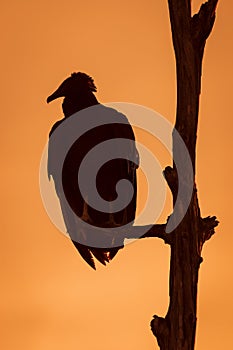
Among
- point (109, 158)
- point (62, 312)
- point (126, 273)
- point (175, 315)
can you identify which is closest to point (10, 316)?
point (62, 312)

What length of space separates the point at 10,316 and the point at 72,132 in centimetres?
75

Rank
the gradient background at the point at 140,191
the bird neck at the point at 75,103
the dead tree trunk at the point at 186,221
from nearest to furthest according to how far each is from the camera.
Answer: the dead tree trunk at the point at 186,221, the bird neck at the point at 75,103, the gradient background at the point at 140,191

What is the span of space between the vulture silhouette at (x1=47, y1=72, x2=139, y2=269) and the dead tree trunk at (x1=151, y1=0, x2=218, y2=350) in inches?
2.7

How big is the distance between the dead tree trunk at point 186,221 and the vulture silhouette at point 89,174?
→ 7 cm

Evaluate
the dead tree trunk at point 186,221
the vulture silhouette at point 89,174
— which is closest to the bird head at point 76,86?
the vulture silhouette at point 89,174

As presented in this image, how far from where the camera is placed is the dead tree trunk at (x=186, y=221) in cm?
67

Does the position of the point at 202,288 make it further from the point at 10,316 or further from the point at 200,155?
the point at 10,316

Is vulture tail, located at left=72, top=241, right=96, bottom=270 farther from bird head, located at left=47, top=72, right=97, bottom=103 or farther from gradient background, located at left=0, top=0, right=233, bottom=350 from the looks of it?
gradient background, located at left=0, top=0, right=233, bottom=350

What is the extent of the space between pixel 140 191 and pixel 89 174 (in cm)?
68

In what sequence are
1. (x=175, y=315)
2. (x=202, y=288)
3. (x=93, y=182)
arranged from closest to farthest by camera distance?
(x=175, y=315), (x=93, y=182), (x=202, y=288)

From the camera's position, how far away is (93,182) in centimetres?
81

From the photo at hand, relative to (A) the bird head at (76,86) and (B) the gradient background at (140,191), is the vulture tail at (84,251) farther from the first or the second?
(B) the gradient background at (140,191)

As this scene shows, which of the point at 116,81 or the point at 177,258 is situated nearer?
the point at 177,258

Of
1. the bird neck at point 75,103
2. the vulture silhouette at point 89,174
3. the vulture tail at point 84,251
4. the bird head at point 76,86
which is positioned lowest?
the vulture tail at point 84,251
